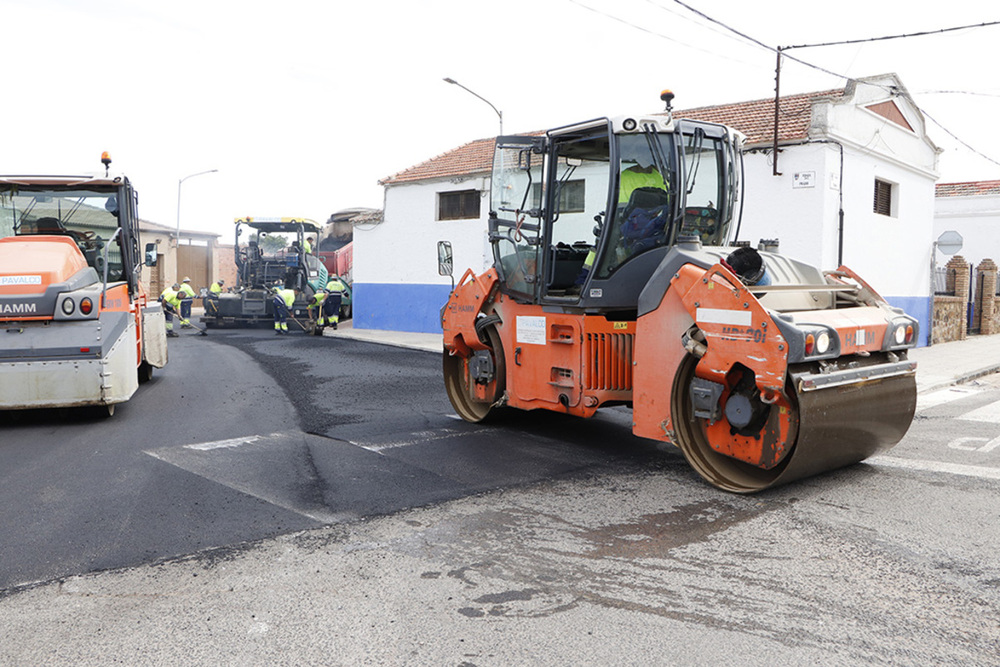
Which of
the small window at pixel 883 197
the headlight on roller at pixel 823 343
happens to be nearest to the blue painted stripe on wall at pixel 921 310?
the small window at pixel 883 197

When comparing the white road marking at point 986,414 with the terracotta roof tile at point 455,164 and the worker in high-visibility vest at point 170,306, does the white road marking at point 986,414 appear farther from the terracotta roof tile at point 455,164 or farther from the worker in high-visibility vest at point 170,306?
the worker in high-visibility vest at point 170,306

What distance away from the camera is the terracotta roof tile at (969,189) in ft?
81.9

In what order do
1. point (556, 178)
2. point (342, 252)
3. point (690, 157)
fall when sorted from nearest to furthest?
point (690, 157)
point (556, 178)
point (342, 252)

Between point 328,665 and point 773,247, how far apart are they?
484 centimetres

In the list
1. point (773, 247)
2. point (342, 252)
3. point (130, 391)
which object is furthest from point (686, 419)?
point (342, 252)

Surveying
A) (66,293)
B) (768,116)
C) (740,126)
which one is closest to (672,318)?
(66,293)

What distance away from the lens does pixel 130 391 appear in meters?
7.58

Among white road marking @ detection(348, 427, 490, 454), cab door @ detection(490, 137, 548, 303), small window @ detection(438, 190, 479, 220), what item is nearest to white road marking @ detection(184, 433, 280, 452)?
white road marking @ detection(348, 427, 490, 454)

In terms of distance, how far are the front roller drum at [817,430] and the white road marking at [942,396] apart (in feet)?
12.7

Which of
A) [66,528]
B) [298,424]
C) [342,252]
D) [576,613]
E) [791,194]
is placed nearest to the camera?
[576,613]

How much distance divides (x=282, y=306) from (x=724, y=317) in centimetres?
1536

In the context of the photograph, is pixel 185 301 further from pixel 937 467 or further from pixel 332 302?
pixel 937 467

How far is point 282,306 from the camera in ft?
61.4

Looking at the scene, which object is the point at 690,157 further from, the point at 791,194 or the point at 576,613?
the point at 791,194
